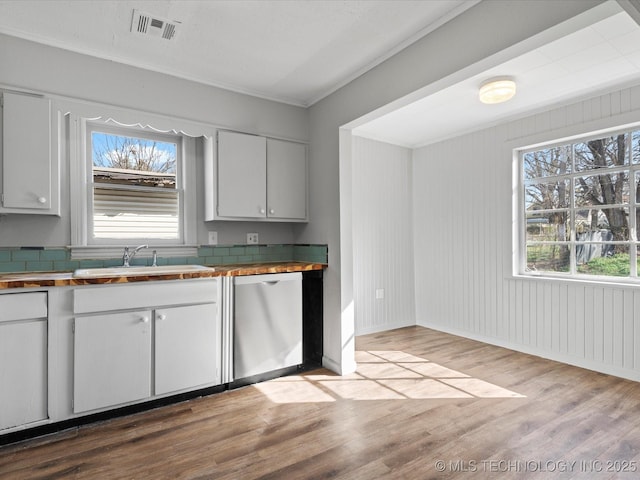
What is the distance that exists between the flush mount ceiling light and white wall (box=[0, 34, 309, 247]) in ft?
5.22

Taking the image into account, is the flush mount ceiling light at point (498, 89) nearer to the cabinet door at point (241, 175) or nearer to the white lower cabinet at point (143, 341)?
the cabinet door at point (241, 175)

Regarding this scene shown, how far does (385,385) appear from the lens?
2803 mm

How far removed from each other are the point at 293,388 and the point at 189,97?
2415 mm

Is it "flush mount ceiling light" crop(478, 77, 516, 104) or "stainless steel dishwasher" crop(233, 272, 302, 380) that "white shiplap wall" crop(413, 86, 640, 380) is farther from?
"stainless steel dishwasher" crop(233, 272, 302, 380)

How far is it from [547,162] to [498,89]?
46.7 inches

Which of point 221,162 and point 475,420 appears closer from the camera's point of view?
point 475,420

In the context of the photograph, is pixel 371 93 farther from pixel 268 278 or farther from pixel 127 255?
pixel 127 255

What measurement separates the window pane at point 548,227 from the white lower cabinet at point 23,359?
13.3 feet

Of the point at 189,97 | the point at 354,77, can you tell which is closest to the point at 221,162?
the point at 189,97

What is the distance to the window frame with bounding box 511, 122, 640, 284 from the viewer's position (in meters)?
2.97

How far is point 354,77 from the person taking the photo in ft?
9.56

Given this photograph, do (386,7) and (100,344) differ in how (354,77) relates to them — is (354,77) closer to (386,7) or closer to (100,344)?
(386,7)

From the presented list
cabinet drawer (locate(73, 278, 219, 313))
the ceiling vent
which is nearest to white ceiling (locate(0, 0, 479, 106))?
the ceiling vent

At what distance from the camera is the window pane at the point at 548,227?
3457mm
